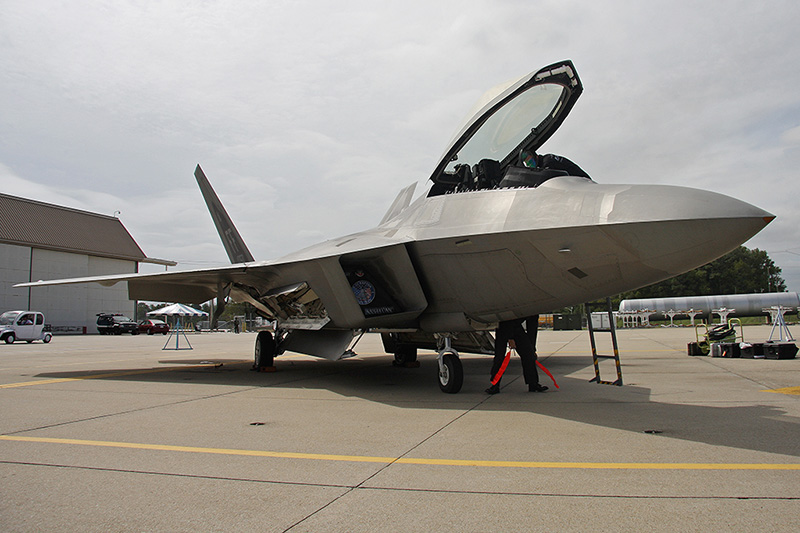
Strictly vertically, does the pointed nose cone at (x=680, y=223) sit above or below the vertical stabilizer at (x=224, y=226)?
below

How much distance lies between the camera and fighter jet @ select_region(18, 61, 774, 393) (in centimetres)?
428

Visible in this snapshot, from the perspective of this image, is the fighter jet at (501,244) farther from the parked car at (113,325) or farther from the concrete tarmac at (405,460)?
the parked car at (113,325)

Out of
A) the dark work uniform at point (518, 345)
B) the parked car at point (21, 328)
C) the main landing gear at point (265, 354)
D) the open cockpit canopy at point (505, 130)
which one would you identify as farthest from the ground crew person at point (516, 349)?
the parked car at point (21, 328)

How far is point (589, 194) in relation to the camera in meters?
4.82

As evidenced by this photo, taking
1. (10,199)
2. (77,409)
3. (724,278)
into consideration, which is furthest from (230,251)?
(724,278)

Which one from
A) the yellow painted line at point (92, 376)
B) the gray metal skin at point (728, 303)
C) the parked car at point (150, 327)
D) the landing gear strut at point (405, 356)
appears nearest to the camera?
the yellow painted line at point (92, 376)

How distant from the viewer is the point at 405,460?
135 inches

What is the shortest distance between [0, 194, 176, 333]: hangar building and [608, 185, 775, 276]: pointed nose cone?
41.8 metres

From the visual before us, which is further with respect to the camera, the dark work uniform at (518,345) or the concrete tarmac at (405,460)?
the dark work uniform at (518,345)

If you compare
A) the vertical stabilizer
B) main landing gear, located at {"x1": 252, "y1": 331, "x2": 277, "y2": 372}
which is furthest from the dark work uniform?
the vertical stabilizer

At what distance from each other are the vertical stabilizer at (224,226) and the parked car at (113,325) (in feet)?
93.3

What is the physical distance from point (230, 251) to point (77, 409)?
25.5 ft

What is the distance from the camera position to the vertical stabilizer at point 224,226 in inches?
508

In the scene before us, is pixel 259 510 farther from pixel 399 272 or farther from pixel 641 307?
pixel 641 307
